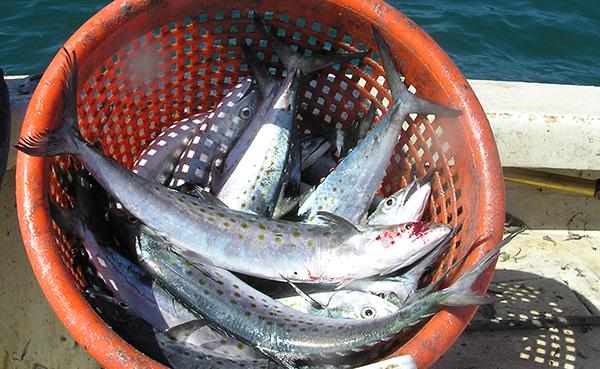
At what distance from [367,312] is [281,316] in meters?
0.34

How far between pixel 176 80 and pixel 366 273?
4.78 feet

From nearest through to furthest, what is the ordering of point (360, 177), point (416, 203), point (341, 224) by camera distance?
point (341, 224), point (416, 203), point (360, 177)

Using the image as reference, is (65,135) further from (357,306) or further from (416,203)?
(416,203)

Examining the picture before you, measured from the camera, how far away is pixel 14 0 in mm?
8023

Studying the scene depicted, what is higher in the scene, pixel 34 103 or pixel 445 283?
pixel 34 103

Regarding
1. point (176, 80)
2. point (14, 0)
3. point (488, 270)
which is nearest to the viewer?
point (488, 270)

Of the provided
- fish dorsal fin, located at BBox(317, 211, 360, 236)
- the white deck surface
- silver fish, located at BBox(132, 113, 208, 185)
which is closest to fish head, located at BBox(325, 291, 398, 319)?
fish dorsal fin, located at BBox(317, 211, 360, 236)

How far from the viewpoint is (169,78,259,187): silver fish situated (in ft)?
10.7

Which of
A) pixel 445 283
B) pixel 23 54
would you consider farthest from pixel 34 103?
pixel 23 54

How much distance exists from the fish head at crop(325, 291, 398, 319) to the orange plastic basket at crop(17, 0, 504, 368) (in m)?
0.26

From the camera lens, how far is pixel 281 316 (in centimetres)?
245

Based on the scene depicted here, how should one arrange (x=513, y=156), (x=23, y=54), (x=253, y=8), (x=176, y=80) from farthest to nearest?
(x=23, y=54) < (x=513, y=156) < (x=176, y=80) < (x=253, y=8)

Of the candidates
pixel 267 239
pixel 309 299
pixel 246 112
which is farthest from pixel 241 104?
pixel 309 299

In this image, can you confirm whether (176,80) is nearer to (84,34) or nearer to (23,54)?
(84,34)
